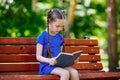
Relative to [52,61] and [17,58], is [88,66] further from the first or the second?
[52,61]

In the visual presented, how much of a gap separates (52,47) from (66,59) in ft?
1.70

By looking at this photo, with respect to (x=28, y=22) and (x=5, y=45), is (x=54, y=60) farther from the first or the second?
(x=28, y=22)

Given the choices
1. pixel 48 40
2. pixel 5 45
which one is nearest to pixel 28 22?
pixel 5 45

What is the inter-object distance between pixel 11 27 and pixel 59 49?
5.85 metres

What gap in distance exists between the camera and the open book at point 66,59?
220 inches

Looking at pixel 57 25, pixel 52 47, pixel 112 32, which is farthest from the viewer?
pixel 112 32

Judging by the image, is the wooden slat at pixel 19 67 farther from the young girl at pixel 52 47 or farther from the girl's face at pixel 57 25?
the girl's face at pixel 57 25

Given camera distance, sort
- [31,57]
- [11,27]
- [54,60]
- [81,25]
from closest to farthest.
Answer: [54,60]
[31,57]
[11,27]
[81,25]

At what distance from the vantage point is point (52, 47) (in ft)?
20.2

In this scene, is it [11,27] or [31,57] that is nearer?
[31,57]

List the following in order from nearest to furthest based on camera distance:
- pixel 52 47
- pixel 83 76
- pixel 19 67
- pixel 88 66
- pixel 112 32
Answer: pixel 83 76 → pixel 52 47 → pixel 19 67 → pixel 88 66 → pixel 112 32

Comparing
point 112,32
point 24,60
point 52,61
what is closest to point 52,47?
point 52,61

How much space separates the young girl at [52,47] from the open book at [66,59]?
0.17ft

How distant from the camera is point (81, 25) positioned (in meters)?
20.8
